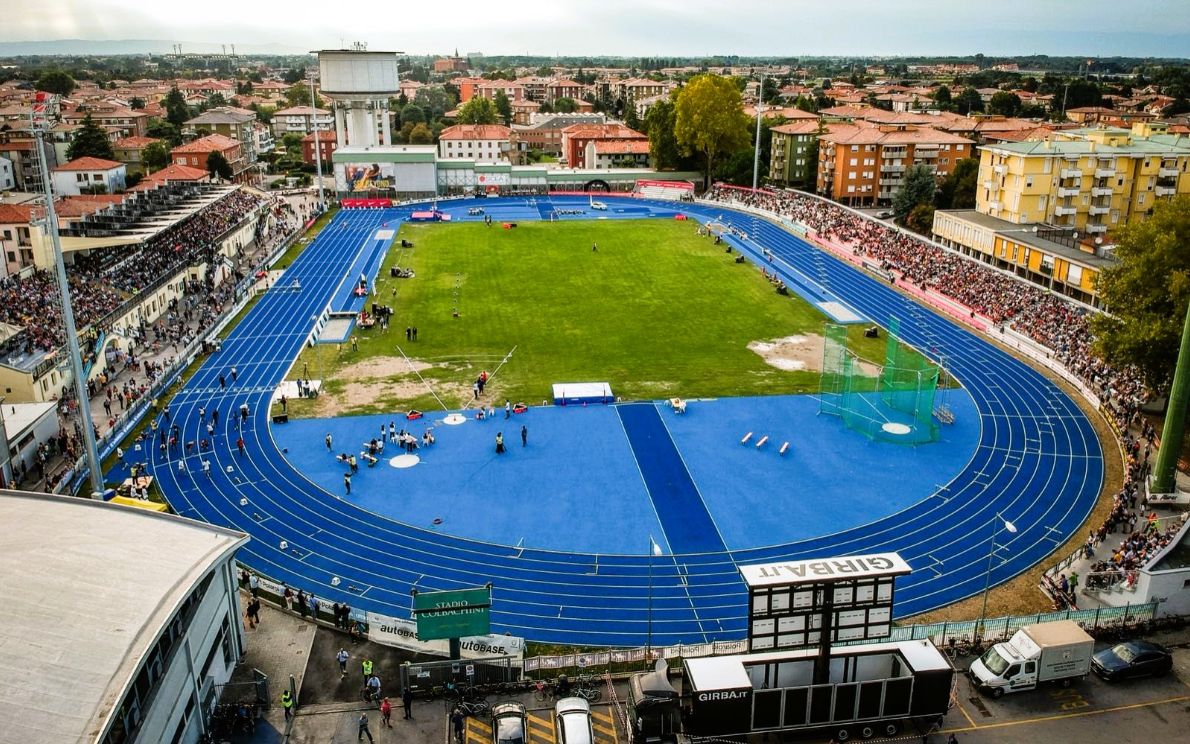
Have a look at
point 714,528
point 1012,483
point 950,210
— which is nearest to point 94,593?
point 714,528

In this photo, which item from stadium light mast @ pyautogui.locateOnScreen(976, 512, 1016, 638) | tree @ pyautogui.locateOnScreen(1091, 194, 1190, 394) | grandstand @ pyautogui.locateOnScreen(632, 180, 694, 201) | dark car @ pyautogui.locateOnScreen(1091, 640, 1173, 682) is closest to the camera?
dark car @ pyautogui.locateOnScreen(1091, 640, 1173, 682)

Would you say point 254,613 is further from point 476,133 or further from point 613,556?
point 476,133

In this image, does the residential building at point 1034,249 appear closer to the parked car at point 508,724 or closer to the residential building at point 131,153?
the parked car at point 508,724

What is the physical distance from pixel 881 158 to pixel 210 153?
2709 inches

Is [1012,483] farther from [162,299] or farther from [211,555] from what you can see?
[162,299]

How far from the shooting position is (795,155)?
90.6m

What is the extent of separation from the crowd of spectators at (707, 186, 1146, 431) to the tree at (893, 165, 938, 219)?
306 centimetres

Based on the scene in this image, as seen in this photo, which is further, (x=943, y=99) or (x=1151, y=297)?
(x=943, y=99)

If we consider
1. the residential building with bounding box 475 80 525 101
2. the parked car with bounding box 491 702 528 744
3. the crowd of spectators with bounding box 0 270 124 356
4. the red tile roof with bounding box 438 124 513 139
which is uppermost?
the residential building with bounding box 475 80 525 101

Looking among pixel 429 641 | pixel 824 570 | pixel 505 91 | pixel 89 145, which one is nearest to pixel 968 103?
pixel 505 91

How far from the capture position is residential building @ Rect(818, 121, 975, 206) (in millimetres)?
80875

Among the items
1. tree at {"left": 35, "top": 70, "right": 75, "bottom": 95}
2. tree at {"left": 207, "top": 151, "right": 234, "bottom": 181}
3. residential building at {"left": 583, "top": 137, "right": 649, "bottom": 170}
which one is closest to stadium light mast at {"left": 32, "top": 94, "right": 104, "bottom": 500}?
tree at {"left": 207, "top": 151, "right": 234, "bottom": 181}

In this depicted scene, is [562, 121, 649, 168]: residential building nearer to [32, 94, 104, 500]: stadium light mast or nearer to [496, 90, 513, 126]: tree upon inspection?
[496, 90, 513, 126]: tree

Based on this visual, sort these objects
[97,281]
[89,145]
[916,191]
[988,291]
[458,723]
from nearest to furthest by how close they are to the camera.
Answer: [458,723], [97,281], [988,291], [916,191], [89,145]
